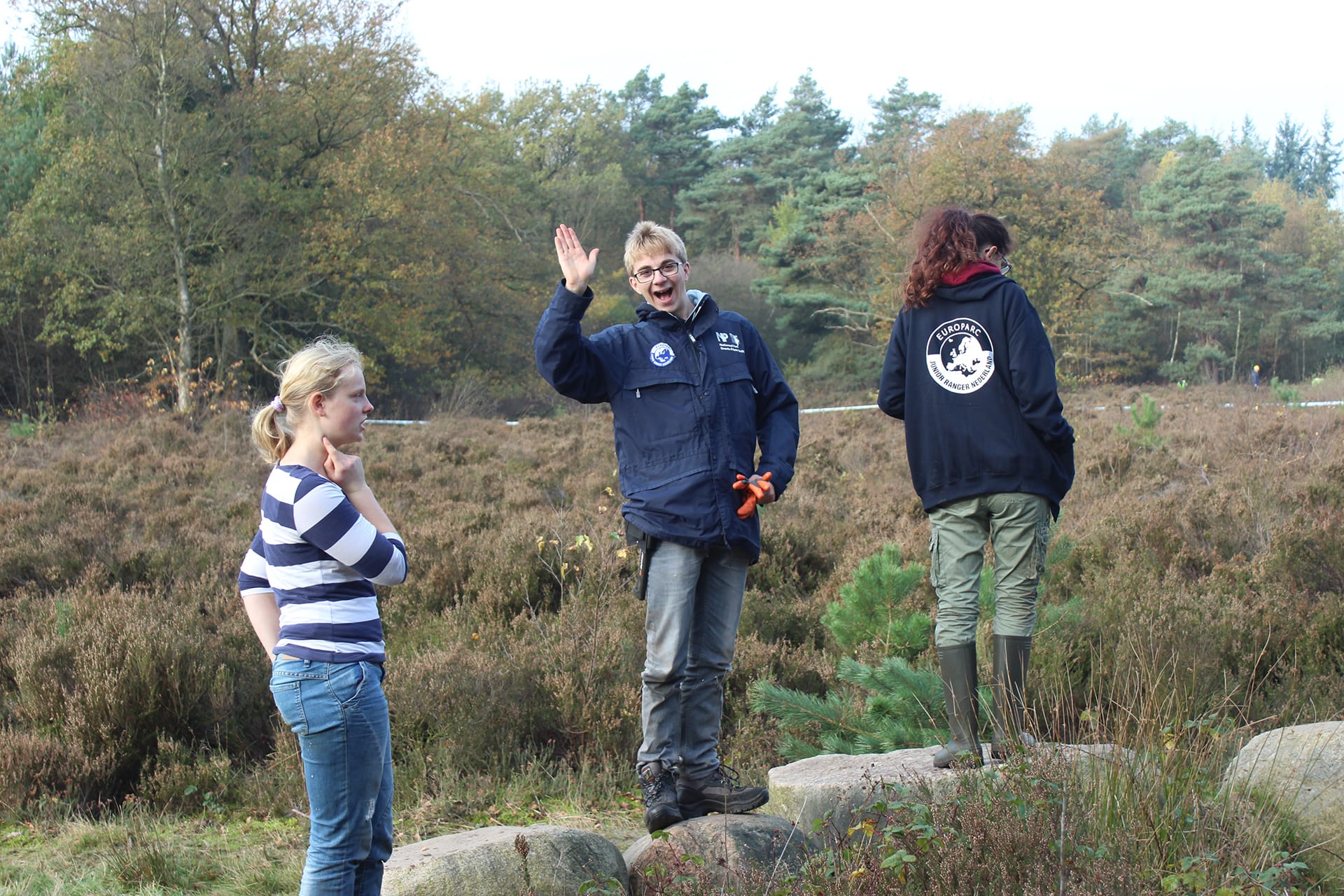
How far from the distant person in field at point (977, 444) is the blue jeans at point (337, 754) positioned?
1.86 m

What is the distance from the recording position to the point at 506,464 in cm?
1268

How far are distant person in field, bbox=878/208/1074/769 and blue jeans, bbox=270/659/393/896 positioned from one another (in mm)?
1865

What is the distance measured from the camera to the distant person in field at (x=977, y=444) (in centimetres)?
351

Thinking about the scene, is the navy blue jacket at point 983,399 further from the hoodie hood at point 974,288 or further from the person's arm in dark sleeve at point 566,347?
the person's arm in dark sleeve at point 566,347

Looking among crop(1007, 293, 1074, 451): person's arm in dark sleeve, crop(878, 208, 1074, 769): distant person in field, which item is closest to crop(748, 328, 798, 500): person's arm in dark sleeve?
crop(878, 208, 1074, 769): distant person in field

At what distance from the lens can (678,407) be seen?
335cm

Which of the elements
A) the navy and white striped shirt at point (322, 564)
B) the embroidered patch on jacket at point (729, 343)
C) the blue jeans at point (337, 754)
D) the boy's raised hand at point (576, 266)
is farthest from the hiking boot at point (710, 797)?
the boy's raised hand at point (576, 266)

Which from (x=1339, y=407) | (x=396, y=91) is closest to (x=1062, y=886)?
(x=1339, y=407)

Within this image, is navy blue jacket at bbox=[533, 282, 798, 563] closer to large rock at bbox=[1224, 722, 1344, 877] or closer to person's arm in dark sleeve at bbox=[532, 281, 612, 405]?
person's arm in dark sleeve at bbox=[532, 281, 612, 405]

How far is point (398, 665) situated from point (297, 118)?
19.0 m

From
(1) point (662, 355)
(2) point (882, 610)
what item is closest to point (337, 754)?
(1) point (662, 355)

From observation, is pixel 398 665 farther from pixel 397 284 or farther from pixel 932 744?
pixel 397 284

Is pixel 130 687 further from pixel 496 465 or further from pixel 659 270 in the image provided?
pixel 496 465

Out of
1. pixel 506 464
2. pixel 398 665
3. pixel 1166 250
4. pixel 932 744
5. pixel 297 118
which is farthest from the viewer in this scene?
pixel 1166 250
